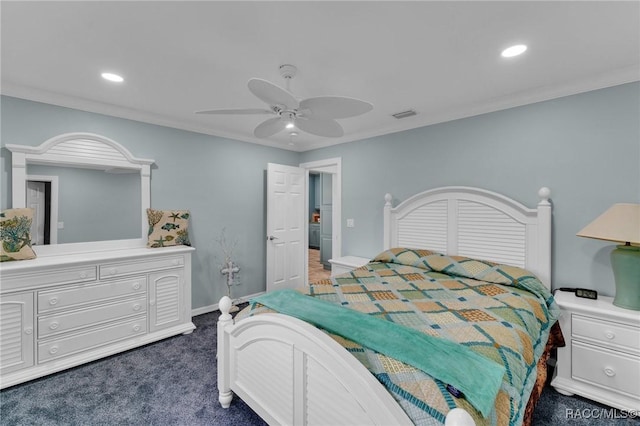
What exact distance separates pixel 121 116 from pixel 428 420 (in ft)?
11.6

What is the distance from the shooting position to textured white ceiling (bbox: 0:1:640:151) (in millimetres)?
1475

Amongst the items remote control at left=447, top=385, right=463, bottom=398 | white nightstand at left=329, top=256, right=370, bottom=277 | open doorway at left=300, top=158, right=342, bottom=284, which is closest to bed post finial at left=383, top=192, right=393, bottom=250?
white nightstand at left=329, top=256, right=370, bottom=277

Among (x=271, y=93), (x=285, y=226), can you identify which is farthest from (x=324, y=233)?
(x=271, y=93)

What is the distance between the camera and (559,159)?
94.5 inches

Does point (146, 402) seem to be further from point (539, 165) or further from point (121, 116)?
point (539, 165)

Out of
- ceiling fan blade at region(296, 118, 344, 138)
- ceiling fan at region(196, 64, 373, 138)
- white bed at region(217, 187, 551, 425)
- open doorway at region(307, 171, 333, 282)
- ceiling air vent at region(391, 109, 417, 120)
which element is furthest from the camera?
open doorway at region(307, 171, 333, 282)

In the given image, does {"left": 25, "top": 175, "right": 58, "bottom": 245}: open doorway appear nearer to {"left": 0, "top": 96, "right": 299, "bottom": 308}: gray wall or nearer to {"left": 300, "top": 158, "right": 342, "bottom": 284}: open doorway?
{"left": 0, "top": 96, "right": 299, "bottom": 308}: gray wall

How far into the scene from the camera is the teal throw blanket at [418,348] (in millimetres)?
1032

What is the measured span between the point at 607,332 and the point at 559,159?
1.35 m

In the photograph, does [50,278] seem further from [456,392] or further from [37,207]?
[456,392]

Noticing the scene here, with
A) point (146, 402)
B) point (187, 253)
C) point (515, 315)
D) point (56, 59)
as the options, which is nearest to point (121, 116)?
point (56, 59)

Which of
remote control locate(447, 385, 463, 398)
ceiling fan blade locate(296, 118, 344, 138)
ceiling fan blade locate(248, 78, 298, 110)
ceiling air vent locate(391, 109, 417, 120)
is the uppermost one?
ceiling air vent locate(391, 109, 417, 120)

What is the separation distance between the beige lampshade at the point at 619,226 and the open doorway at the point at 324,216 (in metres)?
2.67

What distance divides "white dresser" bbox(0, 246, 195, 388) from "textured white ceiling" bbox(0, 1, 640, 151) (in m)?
1.50
